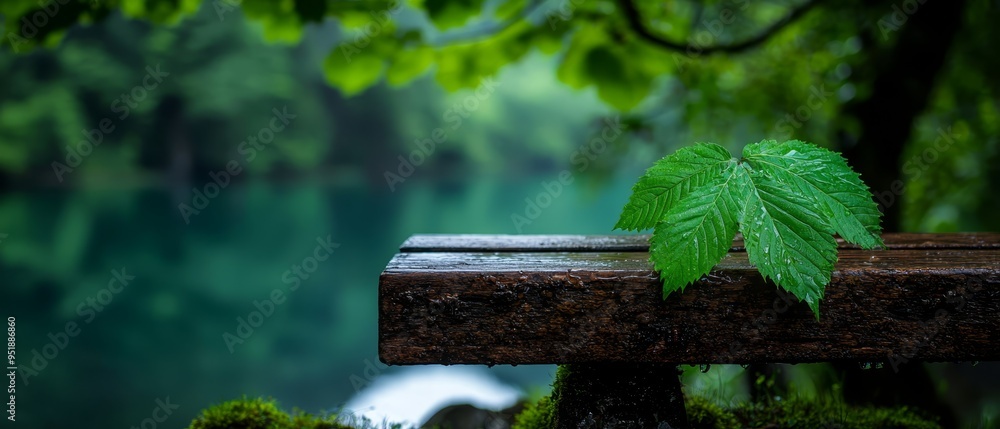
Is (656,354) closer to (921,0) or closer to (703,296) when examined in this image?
(703,296)

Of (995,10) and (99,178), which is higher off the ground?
(995,10)

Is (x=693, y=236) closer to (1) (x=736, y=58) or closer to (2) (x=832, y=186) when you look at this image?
(2) (x=832, y=186)

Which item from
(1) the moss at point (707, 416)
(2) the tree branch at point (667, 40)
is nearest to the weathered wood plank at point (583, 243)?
(1) the moss at point (707, 416)

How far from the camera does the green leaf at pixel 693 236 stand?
1.22m

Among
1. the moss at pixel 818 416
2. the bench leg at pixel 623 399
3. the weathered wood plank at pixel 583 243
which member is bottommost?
the moss at pixel 818 416

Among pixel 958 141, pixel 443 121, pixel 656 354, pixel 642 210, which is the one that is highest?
pixel 642 210

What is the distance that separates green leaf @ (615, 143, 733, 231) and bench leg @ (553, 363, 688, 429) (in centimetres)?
45

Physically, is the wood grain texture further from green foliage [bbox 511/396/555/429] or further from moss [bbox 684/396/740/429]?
moss [bbox 684/396/740/429]

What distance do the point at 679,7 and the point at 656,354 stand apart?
453cm

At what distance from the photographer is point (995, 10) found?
3.60 meters

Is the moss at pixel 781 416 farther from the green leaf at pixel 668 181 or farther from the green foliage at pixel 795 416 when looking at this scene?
the green leaf at pixel 668 181

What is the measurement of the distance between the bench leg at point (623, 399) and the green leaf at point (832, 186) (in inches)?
20.9

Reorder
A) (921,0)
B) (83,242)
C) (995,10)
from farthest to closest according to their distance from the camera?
(83,242) < (995,10) < (921,0)

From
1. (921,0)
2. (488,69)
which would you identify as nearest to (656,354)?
(488,69)
